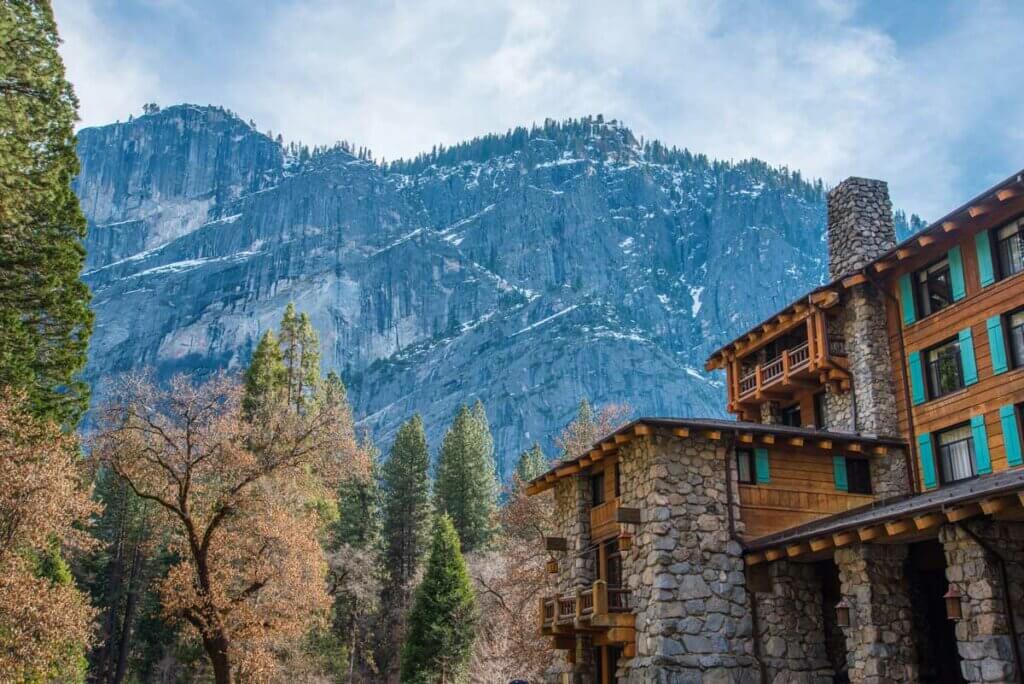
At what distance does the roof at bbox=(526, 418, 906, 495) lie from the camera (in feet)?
72.4

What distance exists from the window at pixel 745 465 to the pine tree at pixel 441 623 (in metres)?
24.2

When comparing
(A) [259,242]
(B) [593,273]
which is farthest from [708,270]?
(A) [259,242]

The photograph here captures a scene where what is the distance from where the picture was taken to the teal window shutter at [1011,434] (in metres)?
21.0

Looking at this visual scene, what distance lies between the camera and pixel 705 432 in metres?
22.3

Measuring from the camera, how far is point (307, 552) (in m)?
30.3

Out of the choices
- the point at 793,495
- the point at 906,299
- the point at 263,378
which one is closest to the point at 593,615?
the point at 793,495

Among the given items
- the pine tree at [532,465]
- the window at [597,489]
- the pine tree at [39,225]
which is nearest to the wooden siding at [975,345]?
the window at [597,489]

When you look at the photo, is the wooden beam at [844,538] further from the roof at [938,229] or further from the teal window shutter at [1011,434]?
the roof at [938,229]

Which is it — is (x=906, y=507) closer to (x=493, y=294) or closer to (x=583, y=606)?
(x=583, y=606)

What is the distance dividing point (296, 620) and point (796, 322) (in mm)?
18491

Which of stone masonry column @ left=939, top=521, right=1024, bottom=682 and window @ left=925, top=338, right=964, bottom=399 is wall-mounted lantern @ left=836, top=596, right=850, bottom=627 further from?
window @ left=925, top=338, right=964, bottom=399

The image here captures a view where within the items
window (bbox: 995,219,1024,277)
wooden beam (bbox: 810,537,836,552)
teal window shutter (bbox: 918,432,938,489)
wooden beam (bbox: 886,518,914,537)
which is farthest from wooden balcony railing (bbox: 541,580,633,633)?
window (bbox: 995,219,1024,277)

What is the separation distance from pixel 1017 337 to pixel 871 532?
7.19m

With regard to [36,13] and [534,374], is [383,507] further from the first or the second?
[534,374]
